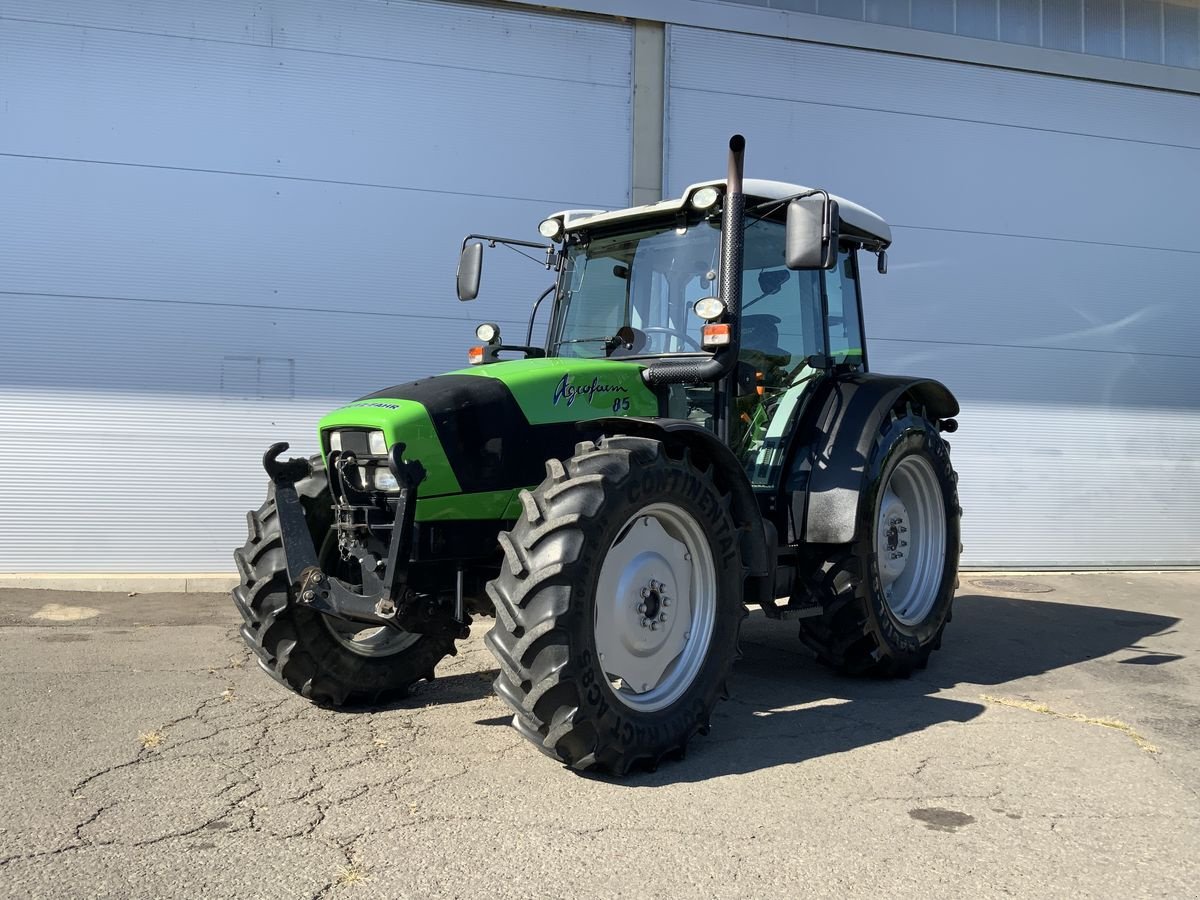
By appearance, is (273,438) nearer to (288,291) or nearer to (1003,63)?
(288,291)

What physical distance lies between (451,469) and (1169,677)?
13.5ft

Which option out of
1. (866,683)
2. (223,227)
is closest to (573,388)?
(866,683)

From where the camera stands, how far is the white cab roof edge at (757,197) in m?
5.03

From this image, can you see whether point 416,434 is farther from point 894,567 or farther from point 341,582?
point 894,567

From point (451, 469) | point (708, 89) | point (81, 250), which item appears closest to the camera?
point (451, 469)

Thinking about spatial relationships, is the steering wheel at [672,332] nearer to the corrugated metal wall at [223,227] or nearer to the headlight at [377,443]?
the headlight at [377,443]

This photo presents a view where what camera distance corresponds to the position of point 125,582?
8438 millimetres

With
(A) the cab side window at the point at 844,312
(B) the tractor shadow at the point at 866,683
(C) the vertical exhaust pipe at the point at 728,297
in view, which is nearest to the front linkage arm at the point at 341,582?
(B) the tractor shadow at the point at 866,683

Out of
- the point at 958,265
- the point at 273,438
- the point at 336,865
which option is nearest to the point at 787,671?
the point at 336,865

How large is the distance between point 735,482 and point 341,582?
1673 mm

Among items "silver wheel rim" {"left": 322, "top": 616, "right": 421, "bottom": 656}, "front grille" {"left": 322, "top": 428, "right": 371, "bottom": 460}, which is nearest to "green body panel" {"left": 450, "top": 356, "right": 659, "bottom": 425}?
"front grille" {"left": 322, "top": 428, "right": 371, "bottom": 460}

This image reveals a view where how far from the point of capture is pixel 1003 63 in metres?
10.3

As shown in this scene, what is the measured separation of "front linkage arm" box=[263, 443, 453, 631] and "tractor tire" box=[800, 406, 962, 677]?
2108mm

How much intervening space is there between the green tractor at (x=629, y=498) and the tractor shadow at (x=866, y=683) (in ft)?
0.59
